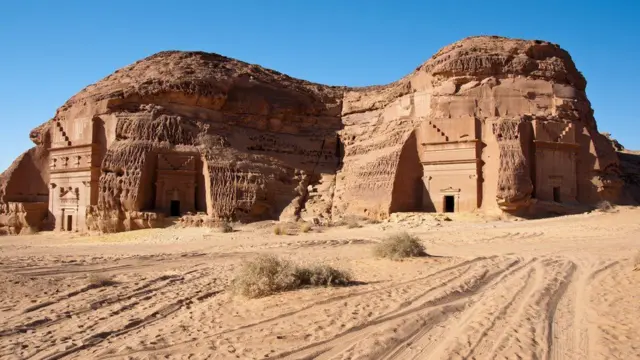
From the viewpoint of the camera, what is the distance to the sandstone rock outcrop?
2452cm

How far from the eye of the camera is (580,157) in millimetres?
25406

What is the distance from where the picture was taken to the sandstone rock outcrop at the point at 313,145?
24.5 m

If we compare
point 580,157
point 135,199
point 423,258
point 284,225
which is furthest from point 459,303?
point 135,199

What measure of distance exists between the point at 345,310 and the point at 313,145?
2722 cm

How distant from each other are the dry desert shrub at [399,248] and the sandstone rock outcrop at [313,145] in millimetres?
11040

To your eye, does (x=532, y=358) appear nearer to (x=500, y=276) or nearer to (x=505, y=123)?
(x=500, y=276)

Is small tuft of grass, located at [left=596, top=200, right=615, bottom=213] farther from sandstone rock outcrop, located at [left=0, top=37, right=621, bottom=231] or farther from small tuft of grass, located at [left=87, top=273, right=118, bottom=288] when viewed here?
small tuft of grass, located at [left=87, top=273, right=118, bottom=288]

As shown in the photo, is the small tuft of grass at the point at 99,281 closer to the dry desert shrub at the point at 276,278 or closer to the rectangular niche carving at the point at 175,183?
the dry desert shrub at the point at 276,278

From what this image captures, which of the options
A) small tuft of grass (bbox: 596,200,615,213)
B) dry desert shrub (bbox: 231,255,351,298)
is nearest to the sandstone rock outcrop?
small tuft of grass (bbox: 596,200,615,213)

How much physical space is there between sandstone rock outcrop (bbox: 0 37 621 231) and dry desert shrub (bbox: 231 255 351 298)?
1553 cm

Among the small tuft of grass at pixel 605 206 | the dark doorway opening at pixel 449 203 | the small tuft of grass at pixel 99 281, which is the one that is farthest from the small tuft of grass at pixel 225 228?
the small tuft of grass at pixel 605 206

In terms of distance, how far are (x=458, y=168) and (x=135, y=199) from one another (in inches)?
695

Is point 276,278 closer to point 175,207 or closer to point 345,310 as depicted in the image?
point 345,310

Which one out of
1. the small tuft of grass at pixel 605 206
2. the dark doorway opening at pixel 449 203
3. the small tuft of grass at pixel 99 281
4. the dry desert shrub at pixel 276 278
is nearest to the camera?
the dry desert shrub at pixel 276 278
